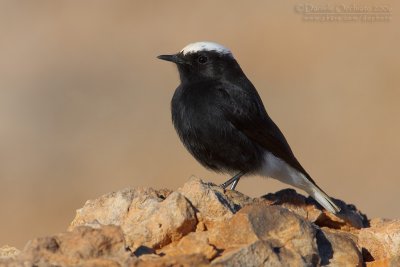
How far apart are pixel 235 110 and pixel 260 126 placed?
0.31m

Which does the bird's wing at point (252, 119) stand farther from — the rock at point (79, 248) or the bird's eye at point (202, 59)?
the rock at point (79, 248)

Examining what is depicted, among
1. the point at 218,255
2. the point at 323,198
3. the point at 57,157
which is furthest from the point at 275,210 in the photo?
the point at 57,157

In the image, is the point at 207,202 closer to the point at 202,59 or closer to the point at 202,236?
the point at 202,236

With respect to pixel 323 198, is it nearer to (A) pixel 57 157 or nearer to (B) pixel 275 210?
(B) pixel 275 210

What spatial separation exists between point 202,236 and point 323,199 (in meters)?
2.62

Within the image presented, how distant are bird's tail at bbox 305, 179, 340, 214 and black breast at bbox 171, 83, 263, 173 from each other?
1.87 ft

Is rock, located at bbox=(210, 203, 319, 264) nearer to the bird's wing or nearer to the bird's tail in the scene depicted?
the bird's tail

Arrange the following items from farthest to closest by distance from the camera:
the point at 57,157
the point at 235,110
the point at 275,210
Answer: the point at 57,157 → the point at 235,110 → the point at 275,210

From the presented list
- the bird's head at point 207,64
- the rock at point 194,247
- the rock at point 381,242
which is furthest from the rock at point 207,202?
the bird's head at point 207,64

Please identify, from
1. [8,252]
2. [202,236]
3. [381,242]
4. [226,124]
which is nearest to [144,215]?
[202,236]

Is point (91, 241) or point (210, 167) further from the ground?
point (91, 241)

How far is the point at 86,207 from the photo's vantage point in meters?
7.82

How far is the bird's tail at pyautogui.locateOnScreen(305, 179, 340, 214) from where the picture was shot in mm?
8728

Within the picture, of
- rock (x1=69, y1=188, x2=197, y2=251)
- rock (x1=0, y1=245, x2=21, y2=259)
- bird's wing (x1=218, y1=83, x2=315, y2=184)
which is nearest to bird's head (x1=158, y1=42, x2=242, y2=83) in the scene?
bird's wing (x1=218, y1=83, x2=315, y2=184)
